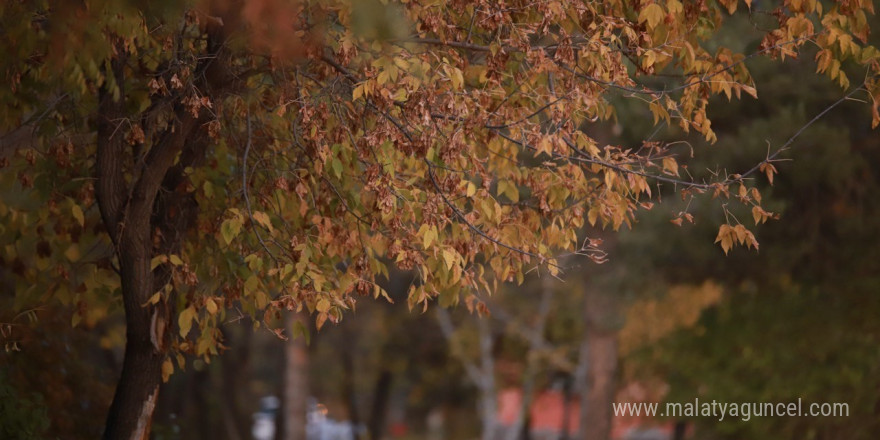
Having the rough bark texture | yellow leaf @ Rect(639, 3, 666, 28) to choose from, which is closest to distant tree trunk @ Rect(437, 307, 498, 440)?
the rough bark texture

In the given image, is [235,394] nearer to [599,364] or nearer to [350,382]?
[350,382]

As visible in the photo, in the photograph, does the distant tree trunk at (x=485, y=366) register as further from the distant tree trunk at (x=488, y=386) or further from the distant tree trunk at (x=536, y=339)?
the distant tree trunk at (x=536, y=339)

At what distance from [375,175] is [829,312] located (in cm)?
1363

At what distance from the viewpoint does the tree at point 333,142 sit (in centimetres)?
755

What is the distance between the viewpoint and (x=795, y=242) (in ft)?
62.3

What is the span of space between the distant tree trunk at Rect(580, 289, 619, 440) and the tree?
1329 cm

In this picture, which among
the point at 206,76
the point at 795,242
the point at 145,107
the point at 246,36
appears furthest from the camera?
the point at 795,242

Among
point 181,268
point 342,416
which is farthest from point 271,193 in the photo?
point 342,416

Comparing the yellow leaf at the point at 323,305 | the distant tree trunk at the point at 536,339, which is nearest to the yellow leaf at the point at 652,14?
the yellow leaf at the point at 323,305

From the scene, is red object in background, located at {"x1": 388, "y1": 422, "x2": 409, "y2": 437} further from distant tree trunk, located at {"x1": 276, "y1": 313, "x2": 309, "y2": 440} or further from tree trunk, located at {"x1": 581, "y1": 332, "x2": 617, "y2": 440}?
tree trunk, located at {"x1": 581, "y1": 332, "x2": 617, "y2": 440}

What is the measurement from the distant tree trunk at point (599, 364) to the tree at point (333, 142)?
13.3 meters

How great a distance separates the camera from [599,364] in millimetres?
22328

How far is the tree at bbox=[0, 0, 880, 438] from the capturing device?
24.8 feet

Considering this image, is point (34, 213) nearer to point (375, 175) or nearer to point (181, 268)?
point (181, 268)
